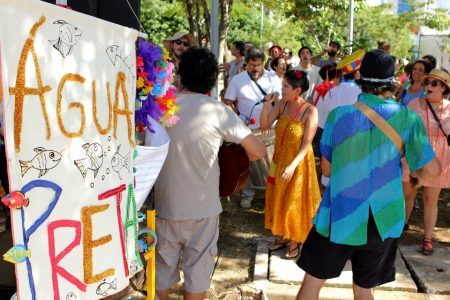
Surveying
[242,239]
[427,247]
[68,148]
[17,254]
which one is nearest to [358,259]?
[68,148]

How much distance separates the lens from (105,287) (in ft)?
7.23

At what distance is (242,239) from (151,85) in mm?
2802

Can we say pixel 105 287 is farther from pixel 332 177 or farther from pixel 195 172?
pixel 332 177

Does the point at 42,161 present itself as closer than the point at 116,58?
Yes

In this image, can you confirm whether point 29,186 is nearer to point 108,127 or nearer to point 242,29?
point 108,127

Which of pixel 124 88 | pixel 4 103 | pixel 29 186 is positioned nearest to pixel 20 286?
pixel 29 186

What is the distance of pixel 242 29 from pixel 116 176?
35.3 m

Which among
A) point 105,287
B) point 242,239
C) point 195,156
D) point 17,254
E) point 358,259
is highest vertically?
point 195,156

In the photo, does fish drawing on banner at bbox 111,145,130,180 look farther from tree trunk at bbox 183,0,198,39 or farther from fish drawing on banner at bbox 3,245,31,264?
tree trunk at bbox 183,0,198,39

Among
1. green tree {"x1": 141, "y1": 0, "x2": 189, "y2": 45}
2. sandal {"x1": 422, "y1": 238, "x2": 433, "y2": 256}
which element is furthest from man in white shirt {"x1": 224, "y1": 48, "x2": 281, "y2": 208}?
green tree {"x1": 141, "y1": 0, "x2": 189, "y2": 45}

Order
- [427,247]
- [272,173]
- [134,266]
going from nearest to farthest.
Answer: [134,266]
[272,173]
[427,247]

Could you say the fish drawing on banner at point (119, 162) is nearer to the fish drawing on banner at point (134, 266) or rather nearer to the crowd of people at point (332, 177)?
the fish drawing on banner at point (134, 266)

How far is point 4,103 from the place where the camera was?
66.2 inches

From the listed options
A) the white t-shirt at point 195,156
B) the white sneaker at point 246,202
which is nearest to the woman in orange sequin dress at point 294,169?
the white t-shirt at point 195,156
